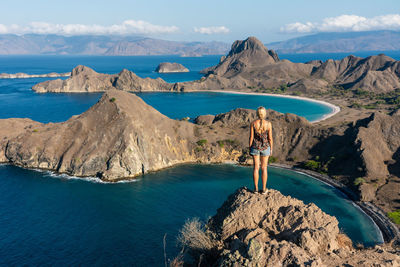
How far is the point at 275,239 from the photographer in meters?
17.8

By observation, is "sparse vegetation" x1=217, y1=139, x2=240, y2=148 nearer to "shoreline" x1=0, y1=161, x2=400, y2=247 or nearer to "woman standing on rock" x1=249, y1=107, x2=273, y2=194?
"shoreline" x1=0, y1=161, x2=400, y2=247

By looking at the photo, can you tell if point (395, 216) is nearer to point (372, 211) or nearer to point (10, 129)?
point (372, 211)

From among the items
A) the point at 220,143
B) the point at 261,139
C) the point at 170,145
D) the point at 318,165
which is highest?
the point at 261,139

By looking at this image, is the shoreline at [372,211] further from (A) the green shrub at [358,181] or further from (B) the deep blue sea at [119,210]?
(A) the green shrub at [358,181]

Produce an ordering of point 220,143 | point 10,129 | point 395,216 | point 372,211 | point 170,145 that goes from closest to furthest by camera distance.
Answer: point 395,216 → point 372,211 → point 170,145 → point 220,143 → point 10,129

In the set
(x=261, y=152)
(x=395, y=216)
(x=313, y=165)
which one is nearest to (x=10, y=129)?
(x=313, y=165)

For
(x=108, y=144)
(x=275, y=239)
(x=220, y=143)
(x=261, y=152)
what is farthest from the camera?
(x=220, y=143)

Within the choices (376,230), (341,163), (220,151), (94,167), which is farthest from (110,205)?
(341,163)

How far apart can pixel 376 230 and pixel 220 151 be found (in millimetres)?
37243

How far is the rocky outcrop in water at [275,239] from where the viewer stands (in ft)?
52.5

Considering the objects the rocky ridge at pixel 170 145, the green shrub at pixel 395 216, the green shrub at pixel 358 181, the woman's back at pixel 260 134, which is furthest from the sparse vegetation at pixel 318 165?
the woman's back at pixel 260 134

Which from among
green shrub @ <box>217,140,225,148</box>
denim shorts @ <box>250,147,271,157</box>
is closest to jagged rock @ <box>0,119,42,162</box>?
green shrub @ <box>217,140,225,148</box>

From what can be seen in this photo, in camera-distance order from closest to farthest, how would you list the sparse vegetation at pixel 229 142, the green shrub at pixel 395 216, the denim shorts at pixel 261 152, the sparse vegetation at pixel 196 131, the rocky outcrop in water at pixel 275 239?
the rocky outcrop in water at pixel 275 239 < the denim shorts at pixel 261 152 < the green shrub at pixel 395 216 < the sparse vegetation at pixel 229 142 < the sparse vegetation at pixel 196 131

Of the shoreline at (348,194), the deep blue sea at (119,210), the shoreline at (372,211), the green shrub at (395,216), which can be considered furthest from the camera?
the green shrub at (395,216)
